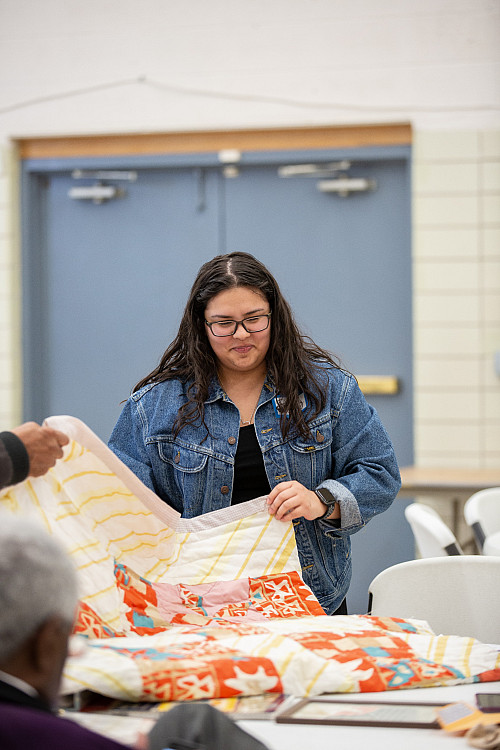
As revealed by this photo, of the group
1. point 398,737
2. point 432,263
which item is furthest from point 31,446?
point 432,263

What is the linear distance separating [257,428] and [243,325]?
0.81 feet

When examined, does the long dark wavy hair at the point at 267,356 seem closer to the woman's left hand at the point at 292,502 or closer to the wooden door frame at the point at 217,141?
the woman's left hand at the point at 292,502

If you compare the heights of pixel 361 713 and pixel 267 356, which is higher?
pixel 267 356

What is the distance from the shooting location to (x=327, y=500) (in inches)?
→ 74.9

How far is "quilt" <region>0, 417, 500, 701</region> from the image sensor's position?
1.29 m

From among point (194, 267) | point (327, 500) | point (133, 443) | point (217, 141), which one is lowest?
point (327, 500)

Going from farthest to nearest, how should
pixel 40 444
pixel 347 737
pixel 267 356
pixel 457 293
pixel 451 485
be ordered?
1. pixel 457 293
2. pixel 451 485
3. pixel 267 356
4. pixel 40 444
5. pixel 347 737

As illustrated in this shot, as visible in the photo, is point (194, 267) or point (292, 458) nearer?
point (292, 458)

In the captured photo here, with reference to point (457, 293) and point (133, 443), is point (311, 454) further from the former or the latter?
point (457, 293)

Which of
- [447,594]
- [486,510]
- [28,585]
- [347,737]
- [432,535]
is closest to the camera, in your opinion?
[28,585]

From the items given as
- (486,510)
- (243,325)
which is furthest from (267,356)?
(486,510)

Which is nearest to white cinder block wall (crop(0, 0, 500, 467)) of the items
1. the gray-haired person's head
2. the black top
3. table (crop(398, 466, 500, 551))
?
table (crop(398, 466, 500, 551))

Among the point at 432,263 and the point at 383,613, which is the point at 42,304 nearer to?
the point at 432,263

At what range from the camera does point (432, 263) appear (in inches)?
181
